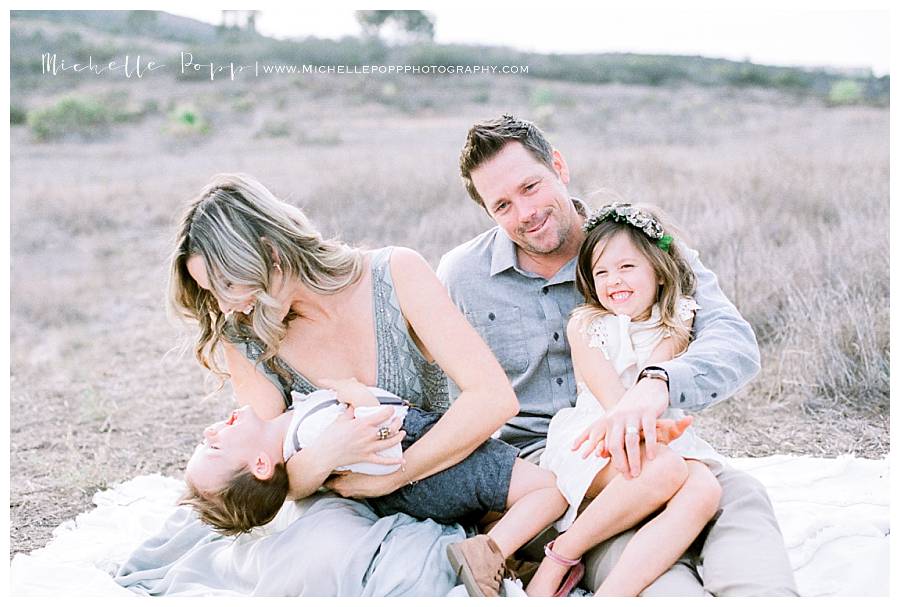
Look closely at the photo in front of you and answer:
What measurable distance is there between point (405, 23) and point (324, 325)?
636 inches

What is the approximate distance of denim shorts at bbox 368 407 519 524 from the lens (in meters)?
2.87

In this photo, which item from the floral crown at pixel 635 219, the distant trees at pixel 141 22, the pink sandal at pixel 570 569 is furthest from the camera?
the distant trees at pixel 141 22

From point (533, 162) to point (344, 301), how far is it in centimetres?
84

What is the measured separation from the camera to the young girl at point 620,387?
2.57 metres

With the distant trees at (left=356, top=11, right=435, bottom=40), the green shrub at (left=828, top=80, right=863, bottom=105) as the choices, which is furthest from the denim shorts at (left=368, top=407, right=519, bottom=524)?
the distant trees at (left=356, top=11, right=435, bottom=40)

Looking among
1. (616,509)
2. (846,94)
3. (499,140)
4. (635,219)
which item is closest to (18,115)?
(846,94)

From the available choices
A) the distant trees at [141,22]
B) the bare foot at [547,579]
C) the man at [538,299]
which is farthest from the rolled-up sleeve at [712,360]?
the distant trees at [141,22]

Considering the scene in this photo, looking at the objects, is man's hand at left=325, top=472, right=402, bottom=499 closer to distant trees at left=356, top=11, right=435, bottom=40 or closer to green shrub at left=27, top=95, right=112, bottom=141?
green shrub at left=27, top=95, right=112, bottom=141

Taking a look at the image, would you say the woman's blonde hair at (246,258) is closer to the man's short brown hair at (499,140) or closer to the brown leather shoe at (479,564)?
the man's short brown hair at (499,140)

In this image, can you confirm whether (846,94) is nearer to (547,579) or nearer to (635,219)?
(635,219)

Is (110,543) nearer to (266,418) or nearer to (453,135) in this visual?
(266,418)

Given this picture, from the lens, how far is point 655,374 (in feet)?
8.82

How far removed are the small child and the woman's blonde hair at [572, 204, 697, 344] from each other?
554 millimetres

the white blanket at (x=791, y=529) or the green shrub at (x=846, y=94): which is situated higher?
the green shrub at (x=846, y=94)
